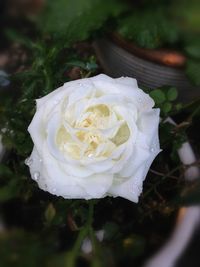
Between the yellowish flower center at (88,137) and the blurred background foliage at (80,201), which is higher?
the yellowish flower center at (88,137)

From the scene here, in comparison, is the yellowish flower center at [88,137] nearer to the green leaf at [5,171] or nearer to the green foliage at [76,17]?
the green leaf at [5,171]

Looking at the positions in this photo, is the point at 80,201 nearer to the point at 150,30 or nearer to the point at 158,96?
the point at 158,96

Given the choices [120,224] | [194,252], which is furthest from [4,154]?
[194,252]

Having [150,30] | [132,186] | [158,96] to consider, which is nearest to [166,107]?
[158,96]

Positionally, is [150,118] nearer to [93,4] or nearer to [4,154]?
[4,154]

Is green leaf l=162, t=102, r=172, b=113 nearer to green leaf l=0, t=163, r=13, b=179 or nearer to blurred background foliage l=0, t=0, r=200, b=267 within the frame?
blurred background foliage l=0, t=0, r=200, b=267

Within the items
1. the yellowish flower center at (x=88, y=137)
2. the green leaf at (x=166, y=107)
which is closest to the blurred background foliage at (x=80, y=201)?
the green leaf at (x=166, y=107)
